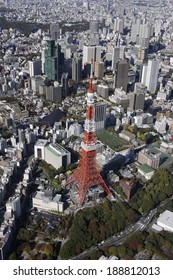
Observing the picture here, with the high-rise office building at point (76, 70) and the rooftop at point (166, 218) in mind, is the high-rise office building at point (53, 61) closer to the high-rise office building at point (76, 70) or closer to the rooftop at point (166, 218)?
the high-rise office building at point (76, 70)

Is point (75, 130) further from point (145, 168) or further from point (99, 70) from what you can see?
point (99, 70)

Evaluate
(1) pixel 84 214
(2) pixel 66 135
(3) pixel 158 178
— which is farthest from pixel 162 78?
(1) pixel 84 214

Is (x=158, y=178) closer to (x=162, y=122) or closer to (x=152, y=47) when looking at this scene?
(x=162, y=122)

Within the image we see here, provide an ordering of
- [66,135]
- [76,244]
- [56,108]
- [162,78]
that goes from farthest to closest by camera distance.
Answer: [162,78]
[56,108]
[66,135]
[76,244]

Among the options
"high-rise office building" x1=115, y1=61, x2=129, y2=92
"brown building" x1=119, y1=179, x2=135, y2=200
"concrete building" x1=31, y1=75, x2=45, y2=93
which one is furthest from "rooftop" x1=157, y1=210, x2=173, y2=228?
"concrete building" x1=31, y1=75, x2=45, y2=93

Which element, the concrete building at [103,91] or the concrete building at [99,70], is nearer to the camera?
the concrete building at [103,91]

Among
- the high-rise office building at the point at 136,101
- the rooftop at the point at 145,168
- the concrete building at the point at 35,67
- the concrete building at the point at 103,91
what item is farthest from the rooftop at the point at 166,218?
the concrete building at the point at 35,67
